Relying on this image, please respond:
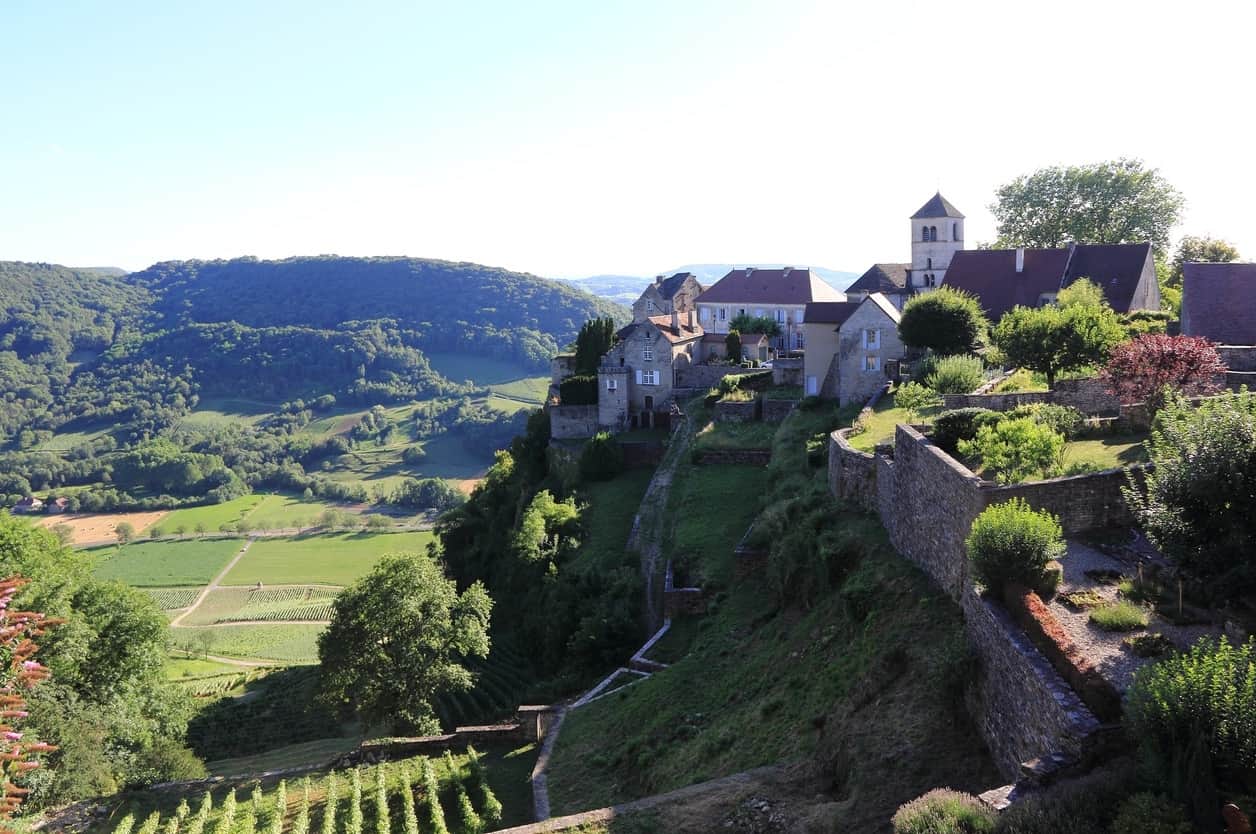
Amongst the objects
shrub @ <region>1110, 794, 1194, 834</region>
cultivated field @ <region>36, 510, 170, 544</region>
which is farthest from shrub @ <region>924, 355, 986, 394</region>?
cultivated field @ <region>36, 510, 170, 544</region>

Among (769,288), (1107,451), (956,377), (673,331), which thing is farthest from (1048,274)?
(1107,451)

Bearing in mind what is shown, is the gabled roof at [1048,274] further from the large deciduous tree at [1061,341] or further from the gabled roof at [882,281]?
the large deciduous tree at [1061,341]

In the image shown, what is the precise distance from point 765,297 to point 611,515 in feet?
101

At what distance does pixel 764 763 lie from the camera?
1361 cm

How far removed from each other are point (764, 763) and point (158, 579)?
104935mm

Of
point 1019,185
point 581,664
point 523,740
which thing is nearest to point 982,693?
point 523,740

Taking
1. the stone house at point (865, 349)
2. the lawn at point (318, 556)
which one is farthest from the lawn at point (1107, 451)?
the lawn at point (318, 556)

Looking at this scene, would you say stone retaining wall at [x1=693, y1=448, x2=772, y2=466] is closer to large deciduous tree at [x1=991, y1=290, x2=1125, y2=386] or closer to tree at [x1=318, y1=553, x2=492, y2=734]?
large deciduous tree at [x1=991, y1=290, x2=1125, y2=386]

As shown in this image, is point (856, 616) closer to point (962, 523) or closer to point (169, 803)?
point (962, 523)

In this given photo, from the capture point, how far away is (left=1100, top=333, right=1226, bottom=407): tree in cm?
1886

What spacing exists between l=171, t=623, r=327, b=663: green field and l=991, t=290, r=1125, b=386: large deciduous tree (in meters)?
58.6

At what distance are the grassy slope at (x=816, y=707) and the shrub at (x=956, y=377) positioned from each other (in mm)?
9489

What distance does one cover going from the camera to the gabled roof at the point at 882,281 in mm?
55469

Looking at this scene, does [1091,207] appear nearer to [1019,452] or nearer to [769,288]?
[769,288]
